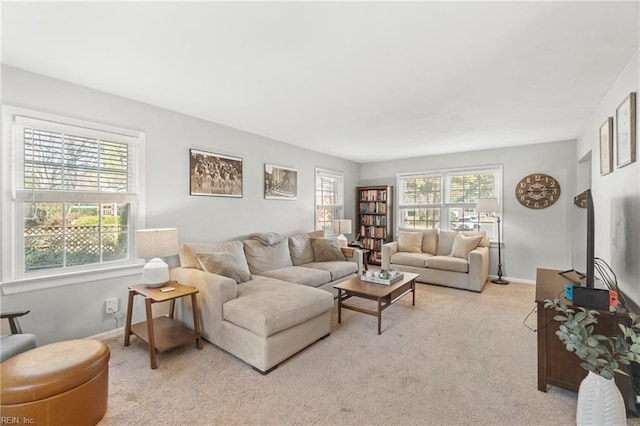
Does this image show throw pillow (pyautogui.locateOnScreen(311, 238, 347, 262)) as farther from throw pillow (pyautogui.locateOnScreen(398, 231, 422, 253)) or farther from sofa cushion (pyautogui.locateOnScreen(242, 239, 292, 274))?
throw pillow (pyautogui.locateOnScreen(398, 231, 422, 253))

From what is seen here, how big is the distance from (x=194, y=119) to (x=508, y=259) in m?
5.46

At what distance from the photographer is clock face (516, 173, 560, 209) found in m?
4.59

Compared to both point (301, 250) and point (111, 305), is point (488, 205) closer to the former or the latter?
point (301, 250)

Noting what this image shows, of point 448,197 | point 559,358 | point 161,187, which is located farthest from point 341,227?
point 559,358

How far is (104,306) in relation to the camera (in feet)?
8.95

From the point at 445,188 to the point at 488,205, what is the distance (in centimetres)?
102

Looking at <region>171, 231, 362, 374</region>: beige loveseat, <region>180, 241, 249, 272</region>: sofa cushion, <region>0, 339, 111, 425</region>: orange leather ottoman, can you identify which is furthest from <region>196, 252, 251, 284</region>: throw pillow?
<region>0, 339, 111, 425</region>: orange leather ottoman

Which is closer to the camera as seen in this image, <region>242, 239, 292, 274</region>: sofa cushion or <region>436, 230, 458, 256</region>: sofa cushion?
<region>242, 239, 292, 274</region>: sofa cushion

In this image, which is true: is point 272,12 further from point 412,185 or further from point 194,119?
point 412,185

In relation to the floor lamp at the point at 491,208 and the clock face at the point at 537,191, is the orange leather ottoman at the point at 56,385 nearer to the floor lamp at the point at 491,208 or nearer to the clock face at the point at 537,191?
the floor lamp at the point at 491,208

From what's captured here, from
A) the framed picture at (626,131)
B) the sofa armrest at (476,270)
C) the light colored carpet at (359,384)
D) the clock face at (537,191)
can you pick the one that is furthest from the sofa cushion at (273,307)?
the clock face at (537,191)

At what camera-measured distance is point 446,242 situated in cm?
518

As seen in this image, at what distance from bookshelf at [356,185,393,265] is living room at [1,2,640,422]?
62.8 inches

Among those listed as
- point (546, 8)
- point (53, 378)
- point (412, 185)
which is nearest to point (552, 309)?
point (546, 8)
